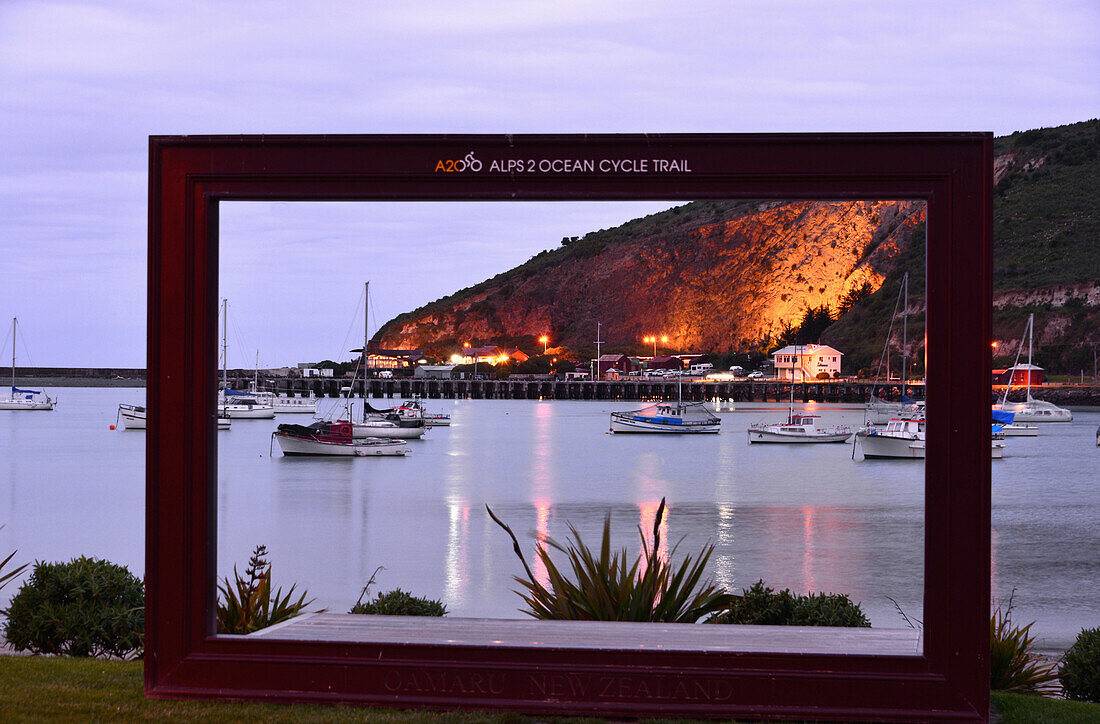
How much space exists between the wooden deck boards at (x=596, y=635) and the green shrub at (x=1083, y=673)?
1262 millimetres

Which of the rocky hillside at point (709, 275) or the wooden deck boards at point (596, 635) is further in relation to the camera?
the rocky hillside at point (709, 275)

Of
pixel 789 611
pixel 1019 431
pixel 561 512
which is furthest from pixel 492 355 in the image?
pixel 789 611

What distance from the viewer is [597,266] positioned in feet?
529

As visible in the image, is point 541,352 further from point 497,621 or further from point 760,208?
point 497,621

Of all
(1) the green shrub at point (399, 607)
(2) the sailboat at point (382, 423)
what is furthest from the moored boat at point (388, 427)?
(1) the green shrub at point (399, 607)

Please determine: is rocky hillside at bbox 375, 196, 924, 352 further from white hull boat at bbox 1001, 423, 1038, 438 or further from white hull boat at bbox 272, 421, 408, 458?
white hull boat at bbox 272, 421, 408, 458

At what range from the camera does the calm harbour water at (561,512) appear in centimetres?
1977

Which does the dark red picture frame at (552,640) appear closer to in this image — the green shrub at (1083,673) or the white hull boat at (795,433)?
the green shrub at (1083,673)

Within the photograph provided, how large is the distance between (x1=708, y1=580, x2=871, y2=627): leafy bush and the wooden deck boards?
1.70 feet

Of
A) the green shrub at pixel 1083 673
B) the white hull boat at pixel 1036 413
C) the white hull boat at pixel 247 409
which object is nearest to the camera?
the green shrub at pixel 1083 673

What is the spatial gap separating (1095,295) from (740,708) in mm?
111005

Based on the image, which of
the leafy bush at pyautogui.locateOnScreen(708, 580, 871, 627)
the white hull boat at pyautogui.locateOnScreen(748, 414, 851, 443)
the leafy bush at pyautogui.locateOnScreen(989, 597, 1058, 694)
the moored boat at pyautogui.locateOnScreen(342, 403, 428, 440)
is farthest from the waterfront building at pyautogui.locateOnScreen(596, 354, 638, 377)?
the leafy bush at pyautogui.locateOnScreen(989, 597, 1058, 694)

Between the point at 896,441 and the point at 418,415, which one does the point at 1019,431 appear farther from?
the point at 418,415

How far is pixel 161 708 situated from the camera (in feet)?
15.5
